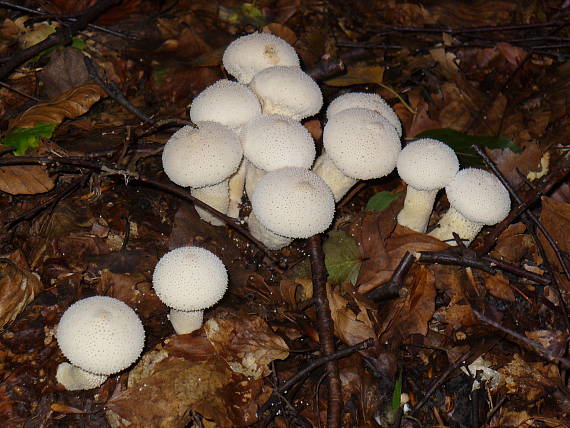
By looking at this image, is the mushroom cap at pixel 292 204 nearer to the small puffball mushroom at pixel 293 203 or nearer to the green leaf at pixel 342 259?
the small puffball mushroom at pixel 293 203

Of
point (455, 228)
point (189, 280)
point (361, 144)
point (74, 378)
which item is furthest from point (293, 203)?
point (74, 378)

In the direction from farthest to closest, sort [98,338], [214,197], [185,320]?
[214,197]
[185,320]
[98,338]

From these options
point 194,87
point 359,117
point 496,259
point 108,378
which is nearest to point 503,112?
point 496,259

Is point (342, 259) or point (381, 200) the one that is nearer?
point (342, 259)

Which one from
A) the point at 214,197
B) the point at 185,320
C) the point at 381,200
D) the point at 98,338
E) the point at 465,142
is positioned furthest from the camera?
the point at 465,142

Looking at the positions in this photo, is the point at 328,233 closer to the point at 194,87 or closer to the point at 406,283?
the point at 406,283

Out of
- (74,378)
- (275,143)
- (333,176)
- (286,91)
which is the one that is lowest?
(74,378)

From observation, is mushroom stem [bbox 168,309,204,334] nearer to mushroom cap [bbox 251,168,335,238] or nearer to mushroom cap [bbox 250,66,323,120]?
mushroom cap [bbox 251,168,335,238]

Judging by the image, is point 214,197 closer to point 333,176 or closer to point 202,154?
point 202,154
